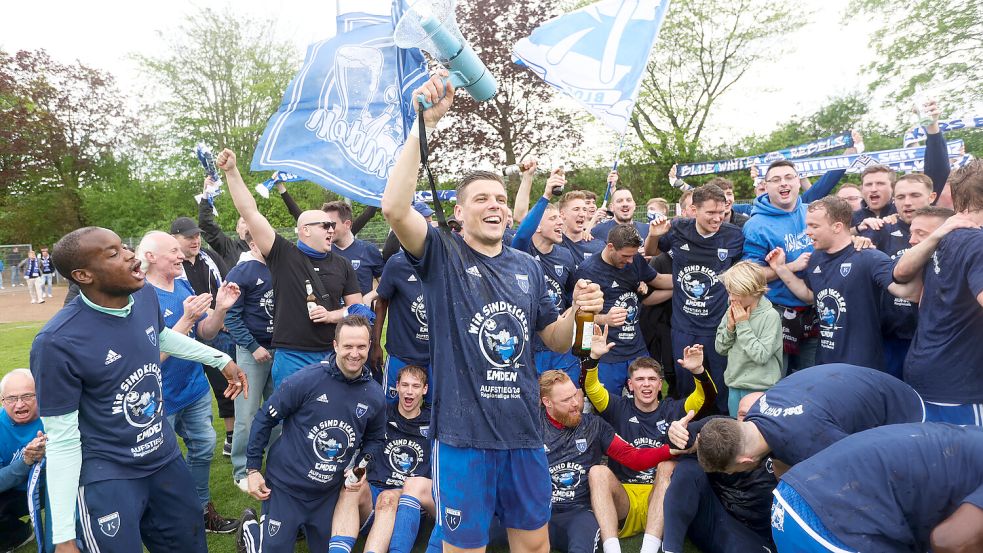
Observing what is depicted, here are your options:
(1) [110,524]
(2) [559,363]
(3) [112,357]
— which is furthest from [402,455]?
(3) [112,357]

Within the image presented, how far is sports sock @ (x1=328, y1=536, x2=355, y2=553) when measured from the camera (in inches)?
157

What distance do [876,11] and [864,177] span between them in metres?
21.6

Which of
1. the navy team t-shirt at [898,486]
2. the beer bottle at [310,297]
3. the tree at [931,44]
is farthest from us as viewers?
the tree at [931,44]

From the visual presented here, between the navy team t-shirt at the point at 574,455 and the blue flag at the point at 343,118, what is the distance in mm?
2457

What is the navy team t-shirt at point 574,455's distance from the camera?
14.3 ft

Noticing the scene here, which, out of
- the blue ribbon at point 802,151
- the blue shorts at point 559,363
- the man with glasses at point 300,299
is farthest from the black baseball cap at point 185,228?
the blue ribbon at point 802,151

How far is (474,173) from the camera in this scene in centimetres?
297

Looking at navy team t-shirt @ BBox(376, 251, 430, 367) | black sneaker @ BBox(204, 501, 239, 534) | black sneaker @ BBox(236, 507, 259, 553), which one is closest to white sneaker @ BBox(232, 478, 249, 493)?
black sneaker @ BBox(204, 501, 239, 534)

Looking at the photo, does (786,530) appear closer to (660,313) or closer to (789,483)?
(789,483)

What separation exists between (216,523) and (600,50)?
19.7 ft

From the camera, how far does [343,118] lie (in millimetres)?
4895

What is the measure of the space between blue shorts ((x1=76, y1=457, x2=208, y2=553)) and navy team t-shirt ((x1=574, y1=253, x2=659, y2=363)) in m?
3.71

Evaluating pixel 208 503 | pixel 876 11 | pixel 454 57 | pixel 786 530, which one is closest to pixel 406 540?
pixel 208 503

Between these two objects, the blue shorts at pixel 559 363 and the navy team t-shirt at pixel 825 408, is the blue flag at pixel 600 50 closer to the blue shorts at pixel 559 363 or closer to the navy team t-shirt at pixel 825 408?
the blue shorts at pixel 559 363
